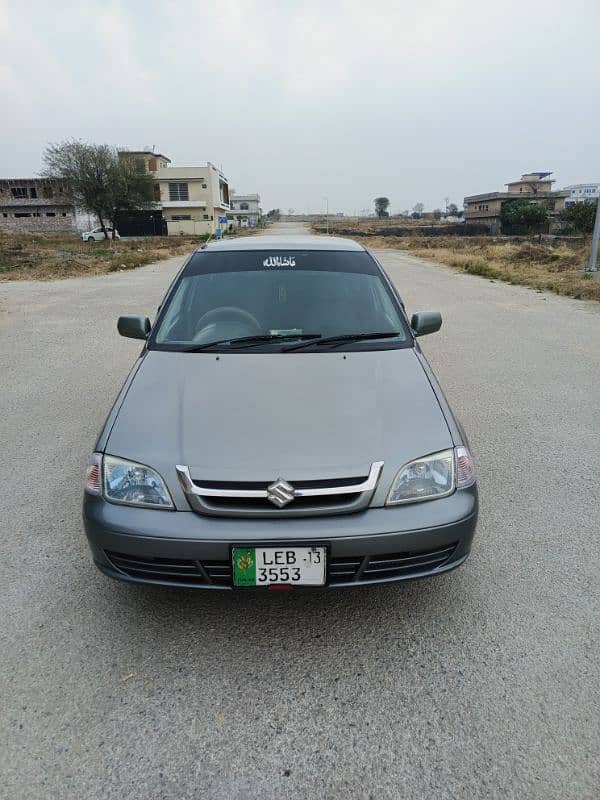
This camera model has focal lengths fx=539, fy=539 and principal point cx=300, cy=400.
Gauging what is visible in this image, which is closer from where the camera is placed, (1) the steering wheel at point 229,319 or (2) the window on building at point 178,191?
(1) the steering wheel at point 229,319

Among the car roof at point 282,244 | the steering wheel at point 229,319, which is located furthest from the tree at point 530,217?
the steering wheel at point 229,319

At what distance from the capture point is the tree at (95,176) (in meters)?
41.9

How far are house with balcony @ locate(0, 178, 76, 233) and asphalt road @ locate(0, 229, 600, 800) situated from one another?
70313 mm

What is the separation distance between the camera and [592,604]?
→ 2436mm

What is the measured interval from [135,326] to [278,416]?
4.92 ft

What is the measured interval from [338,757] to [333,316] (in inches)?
87.5

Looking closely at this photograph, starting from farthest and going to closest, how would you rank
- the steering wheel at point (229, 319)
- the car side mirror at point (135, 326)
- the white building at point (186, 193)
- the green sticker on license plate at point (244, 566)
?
the white building at point (186, 193)
the car side mirror at point (135, 326)
the steering wheel at point (229, 319)
the green sticker on license plate at point (244, 566)

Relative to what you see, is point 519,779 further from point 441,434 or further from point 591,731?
point 441,434

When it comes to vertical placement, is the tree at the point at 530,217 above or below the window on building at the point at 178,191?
below

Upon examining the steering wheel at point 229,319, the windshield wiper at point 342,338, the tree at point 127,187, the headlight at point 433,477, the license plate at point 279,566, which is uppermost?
the tree at point 127,187

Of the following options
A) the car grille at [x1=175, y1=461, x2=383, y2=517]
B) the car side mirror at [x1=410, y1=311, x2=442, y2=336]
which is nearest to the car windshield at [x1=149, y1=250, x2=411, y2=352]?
the car side mirror at [x1=410, y1=311, x2=442, y2=336]

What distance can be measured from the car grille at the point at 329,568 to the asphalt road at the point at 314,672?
0.33m

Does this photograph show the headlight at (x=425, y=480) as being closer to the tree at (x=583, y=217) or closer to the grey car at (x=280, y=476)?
the grey car at (x=280, y=476)

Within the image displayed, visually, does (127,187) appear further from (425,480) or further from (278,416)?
(425,480)
